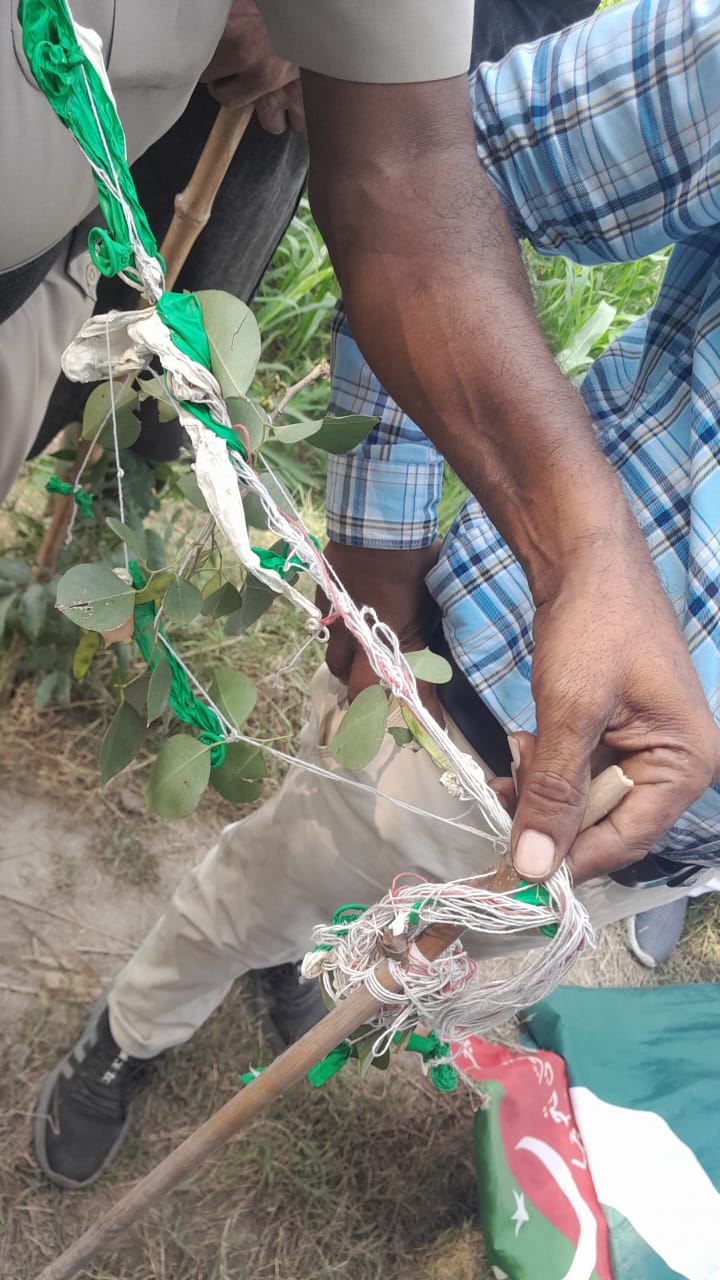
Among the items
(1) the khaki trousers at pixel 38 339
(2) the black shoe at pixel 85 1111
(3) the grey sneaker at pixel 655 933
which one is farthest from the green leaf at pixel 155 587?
(3) the grey sneaker at pixel 655 933

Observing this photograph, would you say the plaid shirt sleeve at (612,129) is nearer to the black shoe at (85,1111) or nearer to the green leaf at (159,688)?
the green leaf at (159,688)

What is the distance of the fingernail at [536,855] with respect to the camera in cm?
65

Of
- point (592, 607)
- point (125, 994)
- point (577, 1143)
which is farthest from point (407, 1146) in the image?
point (592, 607)

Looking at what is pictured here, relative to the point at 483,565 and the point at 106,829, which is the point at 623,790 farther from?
the point at 106,829

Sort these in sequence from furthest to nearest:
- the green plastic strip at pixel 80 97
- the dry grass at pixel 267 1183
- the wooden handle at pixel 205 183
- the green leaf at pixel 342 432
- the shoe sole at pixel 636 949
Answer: the shoe sole at pixel 636 949 → the dry grass at pixel 267 1183 → the wooden handle at pixel 205 183 → the green leaf at pixel 342 432 → the green plastic strip at pixel 80 97

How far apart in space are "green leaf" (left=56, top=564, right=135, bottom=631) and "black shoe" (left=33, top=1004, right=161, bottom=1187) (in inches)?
37.0

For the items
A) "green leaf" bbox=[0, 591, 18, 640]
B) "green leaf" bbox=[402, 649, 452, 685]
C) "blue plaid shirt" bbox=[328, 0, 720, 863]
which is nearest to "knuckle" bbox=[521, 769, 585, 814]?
"green leaf" bbox=[402, 649, 452, 685]

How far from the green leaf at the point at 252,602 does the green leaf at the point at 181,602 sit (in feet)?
0.17

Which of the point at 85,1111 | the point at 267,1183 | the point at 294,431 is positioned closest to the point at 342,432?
the point at 294,431

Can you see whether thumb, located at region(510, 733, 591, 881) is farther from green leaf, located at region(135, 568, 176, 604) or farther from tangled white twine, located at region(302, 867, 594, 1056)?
green leaf, located at region(135, 568, 176, 604)

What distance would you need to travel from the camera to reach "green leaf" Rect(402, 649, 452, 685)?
0.74 metres

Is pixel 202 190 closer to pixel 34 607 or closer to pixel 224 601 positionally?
pixel 224 601

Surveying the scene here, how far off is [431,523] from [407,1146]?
1142 millimetres

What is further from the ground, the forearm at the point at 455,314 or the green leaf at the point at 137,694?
the forearm at the point at 455,314
